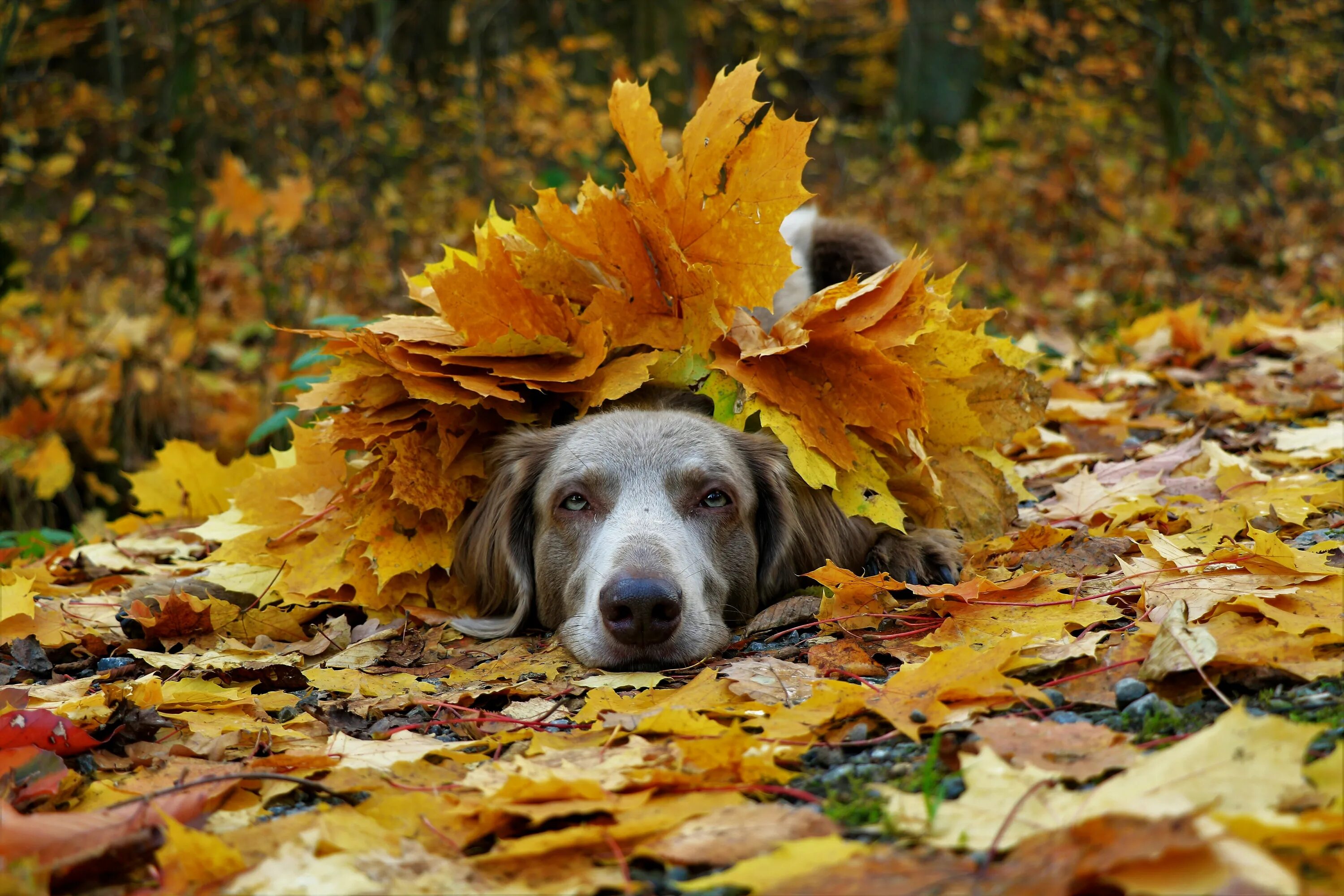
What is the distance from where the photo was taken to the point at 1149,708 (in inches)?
93.2

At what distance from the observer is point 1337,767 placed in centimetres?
188

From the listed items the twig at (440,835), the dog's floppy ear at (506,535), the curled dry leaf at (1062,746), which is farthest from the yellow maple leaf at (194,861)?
the dog's floppy ear at (506,535)

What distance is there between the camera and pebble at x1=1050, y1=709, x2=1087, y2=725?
242 cm

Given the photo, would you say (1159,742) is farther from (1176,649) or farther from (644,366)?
(644,366)

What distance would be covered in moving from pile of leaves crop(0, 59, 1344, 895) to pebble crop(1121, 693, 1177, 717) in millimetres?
11

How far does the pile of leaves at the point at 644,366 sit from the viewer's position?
378cm

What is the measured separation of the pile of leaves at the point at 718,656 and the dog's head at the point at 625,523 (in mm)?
141

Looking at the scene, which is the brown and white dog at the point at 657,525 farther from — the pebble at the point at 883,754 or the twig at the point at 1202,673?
the twig at the point at 1202,673

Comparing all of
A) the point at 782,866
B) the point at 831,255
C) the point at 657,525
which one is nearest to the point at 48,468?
the point at 831,255

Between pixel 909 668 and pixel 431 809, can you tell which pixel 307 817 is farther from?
pixel 909 668

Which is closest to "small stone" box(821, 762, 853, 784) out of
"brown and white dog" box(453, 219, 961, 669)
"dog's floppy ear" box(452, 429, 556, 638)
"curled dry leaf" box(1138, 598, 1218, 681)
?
"curled dry leaf" box(1138, 598, 1218, 681)

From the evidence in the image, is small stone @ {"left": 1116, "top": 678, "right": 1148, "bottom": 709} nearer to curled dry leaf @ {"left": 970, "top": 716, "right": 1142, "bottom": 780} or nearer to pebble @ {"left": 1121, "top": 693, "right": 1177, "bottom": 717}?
pebble @ {"left": 1121, "top": 693, "right": 1177, "bottom": 717}

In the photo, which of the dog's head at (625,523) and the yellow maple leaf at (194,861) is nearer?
the yellow maple leaf at (194,861)

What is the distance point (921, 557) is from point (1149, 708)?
1.72m
